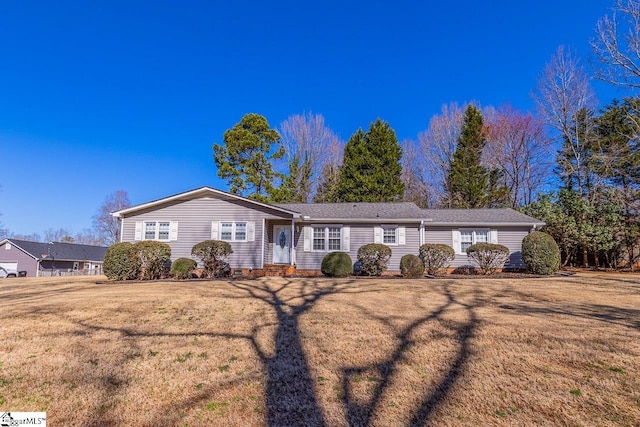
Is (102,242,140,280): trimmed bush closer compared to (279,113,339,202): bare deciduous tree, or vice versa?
(102,242,140,280): trimmed bush

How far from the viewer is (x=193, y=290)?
32.1 feet

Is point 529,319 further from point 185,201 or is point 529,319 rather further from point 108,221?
point 108,221

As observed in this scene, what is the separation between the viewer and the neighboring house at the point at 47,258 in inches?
1452

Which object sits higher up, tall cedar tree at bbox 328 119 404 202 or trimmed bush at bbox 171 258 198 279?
tall cedar tree at bbox 328 119 404 202

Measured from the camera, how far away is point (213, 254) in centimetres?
1452

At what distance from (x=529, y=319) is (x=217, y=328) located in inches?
219

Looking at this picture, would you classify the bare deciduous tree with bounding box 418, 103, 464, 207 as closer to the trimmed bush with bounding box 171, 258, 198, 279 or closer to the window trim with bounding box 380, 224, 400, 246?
the window trim with bounding box 380, 224, 400, 246

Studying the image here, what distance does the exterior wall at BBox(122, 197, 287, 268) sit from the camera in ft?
53.1

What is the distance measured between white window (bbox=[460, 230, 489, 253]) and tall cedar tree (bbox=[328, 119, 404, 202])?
1113 centimetres

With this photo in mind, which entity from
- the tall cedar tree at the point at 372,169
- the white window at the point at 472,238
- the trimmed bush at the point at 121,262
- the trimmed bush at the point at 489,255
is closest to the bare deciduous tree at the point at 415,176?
the tall cedar tree at the point at 372,169

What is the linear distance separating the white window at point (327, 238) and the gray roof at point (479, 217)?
4.69m

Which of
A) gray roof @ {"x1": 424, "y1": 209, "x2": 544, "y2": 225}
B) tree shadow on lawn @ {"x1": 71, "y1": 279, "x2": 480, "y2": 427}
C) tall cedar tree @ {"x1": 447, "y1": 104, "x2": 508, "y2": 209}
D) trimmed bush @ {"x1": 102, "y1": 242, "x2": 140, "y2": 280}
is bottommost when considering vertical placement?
tree shadow on lawn @ {"x1": 71, "y1": 279, "x2": 480, "y2": 427}

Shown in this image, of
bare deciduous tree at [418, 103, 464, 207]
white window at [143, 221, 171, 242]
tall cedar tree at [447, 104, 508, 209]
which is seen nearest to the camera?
white window at [143, 221, 171, 242]

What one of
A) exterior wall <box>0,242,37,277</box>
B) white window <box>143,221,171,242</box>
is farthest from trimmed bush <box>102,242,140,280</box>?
exterior wall <box>0,242,37,277</box>
